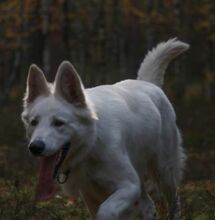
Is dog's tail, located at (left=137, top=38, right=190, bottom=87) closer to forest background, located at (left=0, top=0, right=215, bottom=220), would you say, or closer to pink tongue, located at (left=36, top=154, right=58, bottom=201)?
forest background, located at (left=0, top=0, right=215, bottom=220)

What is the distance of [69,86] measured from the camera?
596 centimetres

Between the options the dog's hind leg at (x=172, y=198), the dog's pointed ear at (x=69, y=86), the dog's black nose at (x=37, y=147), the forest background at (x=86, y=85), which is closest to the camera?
the dog's black nose at (x=37, y=147)

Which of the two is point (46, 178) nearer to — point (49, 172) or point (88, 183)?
point (49, 172)

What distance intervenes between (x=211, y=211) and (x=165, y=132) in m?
0.97

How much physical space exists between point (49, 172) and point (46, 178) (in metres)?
0.06

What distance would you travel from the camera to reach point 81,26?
101ft

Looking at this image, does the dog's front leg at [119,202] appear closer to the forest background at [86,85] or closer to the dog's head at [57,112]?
the dog's head at [57,112]

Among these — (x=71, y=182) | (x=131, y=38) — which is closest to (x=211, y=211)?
(x=71, y=182)

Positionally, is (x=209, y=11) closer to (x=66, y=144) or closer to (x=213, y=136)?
(x=213, y=136)

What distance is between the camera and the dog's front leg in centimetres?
561

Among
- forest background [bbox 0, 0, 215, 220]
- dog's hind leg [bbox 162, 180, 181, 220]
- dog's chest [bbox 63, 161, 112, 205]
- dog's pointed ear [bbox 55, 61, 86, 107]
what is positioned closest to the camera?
dog's pointed ear [bbox 55, 61, 86, 107]

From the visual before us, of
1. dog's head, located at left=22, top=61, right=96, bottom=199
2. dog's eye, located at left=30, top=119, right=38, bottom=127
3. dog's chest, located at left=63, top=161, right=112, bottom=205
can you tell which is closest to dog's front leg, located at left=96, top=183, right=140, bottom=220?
dog's chest, located at left=63, top=161, right=112, bottom=205

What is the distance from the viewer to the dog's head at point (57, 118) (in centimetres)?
562

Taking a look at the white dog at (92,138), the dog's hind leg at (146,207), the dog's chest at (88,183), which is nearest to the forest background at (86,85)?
the dog's hind leg at (146,207)
